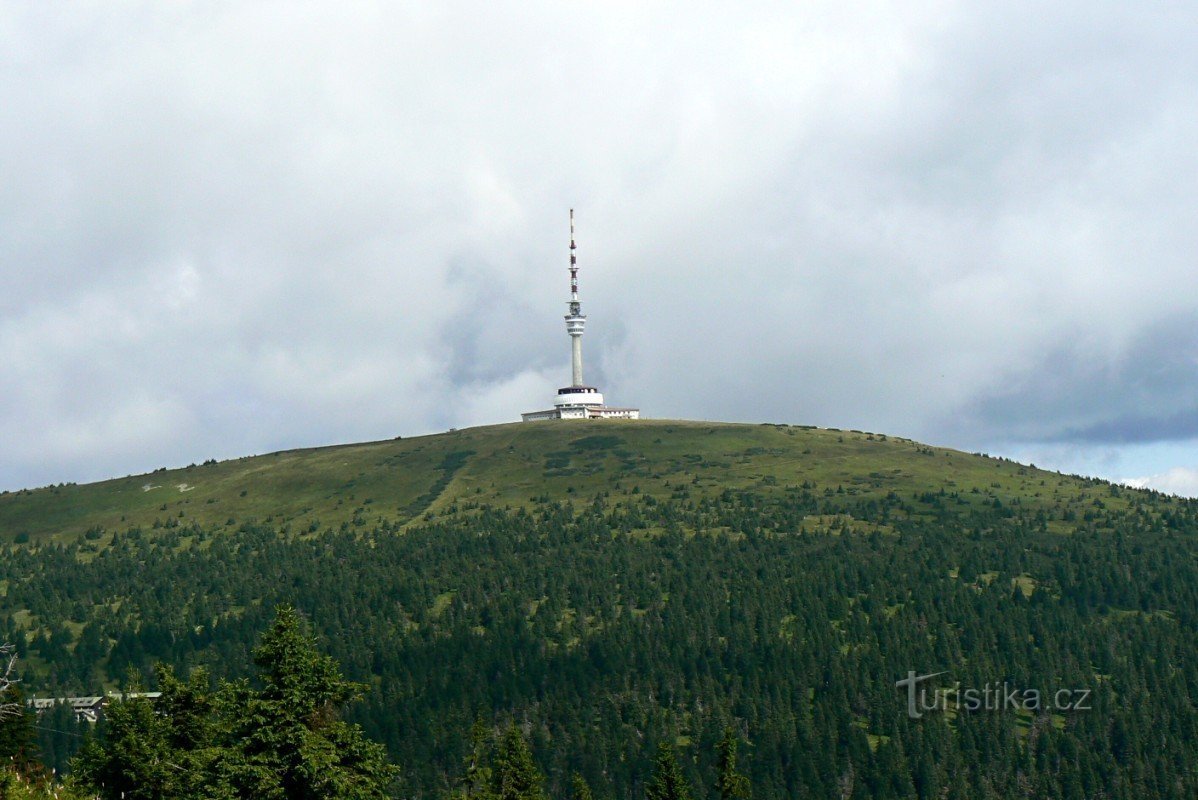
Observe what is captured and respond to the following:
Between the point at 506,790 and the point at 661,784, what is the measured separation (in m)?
12.2

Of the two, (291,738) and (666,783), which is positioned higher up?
(291,738)

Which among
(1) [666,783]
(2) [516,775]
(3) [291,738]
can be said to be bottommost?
(1) [666,783]

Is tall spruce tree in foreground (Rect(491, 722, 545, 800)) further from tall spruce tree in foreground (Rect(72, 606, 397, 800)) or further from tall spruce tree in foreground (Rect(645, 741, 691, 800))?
tall spruce tree in foreground (Rect(72, 606, 397, 800))

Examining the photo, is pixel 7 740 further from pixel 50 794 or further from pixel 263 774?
pixel 263 774

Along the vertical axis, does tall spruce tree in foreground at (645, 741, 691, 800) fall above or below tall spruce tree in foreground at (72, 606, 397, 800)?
below

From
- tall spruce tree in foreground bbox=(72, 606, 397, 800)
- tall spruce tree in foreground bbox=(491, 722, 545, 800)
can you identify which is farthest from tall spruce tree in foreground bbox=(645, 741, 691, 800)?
tall spruce tree in foreground bbox=(72, 606, 397, 800)

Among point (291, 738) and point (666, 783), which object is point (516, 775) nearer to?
point (666, 783)

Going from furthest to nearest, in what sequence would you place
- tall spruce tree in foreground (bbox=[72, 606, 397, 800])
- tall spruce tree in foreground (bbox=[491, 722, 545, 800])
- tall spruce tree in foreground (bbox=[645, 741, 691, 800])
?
tall spruce tree in foreground (bbox=[491, 722, 545, 800]) < tall spruce tree in foreground (bbox=[645, 741, 691, 800]) < tall spruce tree in foreground (bbox=[72, 606, 397, 800])

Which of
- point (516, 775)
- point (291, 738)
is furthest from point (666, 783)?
point (291, 738)

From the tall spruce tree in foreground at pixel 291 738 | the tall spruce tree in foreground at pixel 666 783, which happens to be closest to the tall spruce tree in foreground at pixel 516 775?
the tall spruce tree in foreground at pixel 666 783

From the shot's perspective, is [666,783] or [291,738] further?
[666,783]

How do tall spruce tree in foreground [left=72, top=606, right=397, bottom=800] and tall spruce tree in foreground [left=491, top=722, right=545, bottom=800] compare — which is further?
tall spruce tree in foreground [left=491, top=722, right=545, bottom=800]

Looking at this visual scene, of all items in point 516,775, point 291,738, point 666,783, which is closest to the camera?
point 291,738

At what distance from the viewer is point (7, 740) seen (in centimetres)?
10300
